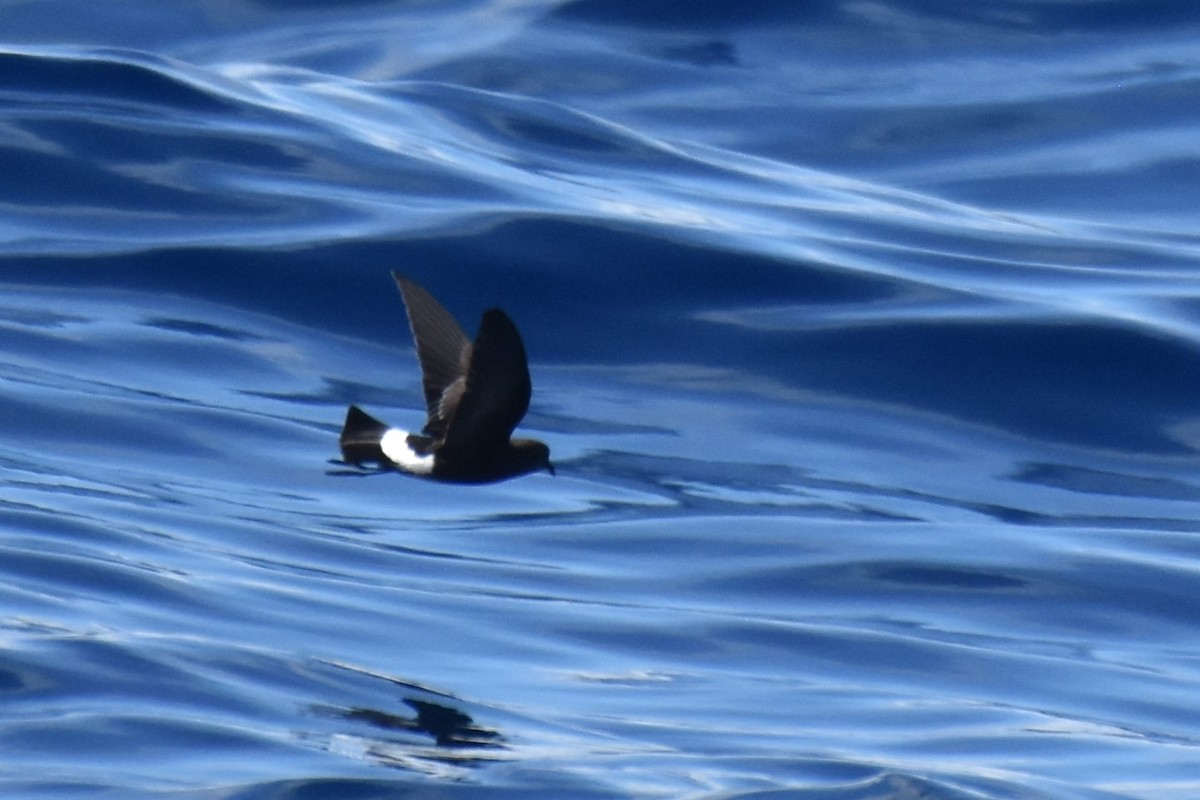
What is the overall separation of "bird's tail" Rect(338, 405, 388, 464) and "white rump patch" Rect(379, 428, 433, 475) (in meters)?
0.02

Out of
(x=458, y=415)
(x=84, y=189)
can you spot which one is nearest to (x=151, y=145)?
(x=84, y=189)

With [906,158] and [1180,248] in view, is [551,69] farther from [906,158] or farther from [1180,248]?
[1180,248]

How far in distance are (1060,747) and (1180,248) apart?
26.3 ft

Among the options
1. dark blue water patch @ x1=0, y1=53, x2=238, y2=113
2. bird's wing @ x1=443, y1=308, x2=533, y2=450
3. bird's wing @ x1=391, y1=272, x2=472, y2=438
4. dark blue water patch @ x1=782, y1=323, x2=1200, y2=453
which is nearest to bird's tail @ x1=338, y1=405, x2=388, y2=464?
bird's wing @ x1=391, y1=272, x2=472, y2=438

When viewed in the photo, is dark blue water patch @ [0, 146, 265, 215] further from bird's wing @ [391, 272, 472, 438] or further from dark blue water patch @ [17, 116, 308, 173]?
bird's wing @ [391, 272, 472, 438]

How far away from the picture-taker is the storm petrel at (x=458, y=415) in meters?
5.86

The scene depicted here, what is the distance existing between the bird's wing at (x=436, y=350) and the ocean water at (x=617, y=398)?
84 cm

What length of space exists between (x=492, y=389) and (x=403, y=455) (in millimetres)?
552

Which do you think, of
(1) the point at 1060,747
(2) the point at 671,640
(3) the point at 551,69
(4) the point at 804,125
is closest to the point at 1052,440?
(2) the point at 671,640

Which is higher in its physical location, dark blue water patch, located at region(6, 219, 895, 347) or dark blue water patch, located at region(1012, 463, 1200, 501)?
dark blue water patch, located at region(6, 219, 895, 347)

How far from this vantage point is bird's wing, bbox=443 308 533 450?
564cm

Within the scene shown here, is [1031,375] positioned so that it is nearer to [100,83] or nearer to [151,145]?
[151,145]

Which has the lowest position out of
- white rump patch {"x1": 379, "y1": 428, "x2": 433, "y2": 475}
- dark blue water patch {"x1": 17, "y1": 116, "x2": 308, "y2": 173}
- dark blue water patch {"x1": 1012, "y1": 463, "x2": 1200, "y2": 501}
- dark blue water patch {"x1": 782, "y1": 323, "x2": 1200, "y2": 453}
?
white rump patch {"x1": 379, "y1": 428, "x2": 433, "y2": 475}

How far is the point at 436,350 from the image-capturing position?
650 cm
